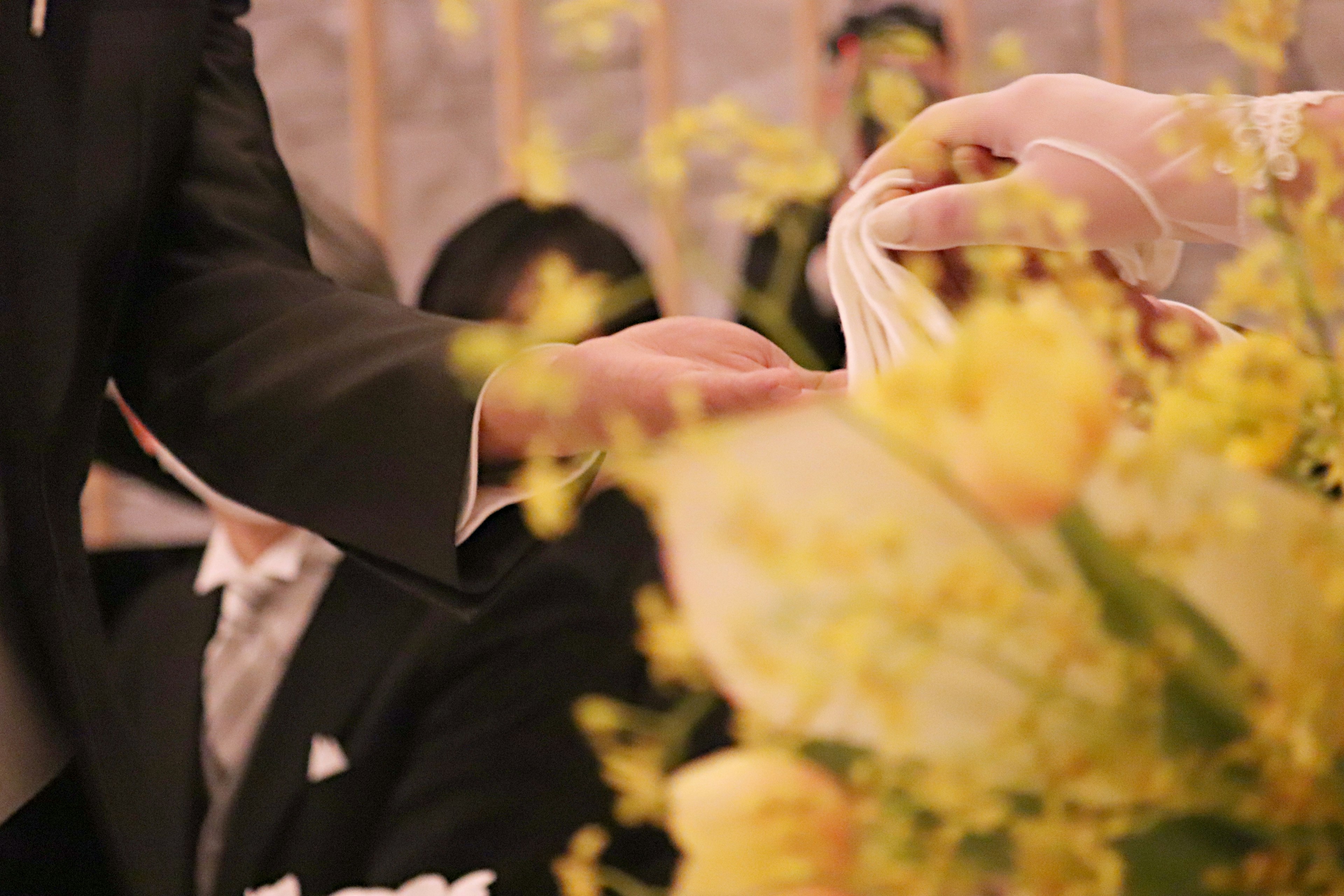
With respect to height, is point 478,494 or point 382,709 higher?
point 478,494

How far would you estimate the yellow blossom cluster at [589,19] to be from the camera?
34 centimetres

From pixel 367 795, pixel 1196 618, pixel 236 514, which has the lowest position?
pixel 367 795

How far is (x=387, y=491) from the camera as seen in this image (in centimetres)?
80

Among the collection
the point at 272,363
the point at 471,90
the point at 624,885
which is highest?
the point at 471,90

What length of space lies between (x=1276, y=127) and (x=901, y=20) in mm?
1271

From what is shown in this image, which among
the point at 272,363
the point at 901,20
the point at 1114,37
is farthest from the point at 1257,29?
the point at 1114,37

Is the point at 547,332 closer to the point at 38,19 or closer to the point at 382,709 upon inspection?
the point at 38,19

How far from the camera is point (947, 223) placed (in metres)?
0.50

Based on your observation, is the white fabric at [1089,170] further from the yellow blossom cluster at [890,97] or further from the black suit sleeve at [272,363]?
the black suit sleeve at [272,363]

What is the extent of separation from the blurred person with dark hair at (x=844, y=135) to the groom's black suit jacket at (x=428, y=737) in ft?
1.28

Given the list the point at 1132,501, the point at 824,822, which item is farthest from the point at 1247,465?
the point at 824,822

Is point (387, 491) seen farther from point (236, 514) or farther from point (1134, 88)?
point (236, 514)

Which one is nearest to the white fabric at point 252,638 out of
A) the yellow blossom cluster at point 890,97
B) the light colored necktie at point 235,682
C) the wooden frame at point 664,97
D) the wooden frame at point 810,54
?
the light colored necktie at point 235,682

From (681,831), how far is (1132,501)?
0.13 meters
